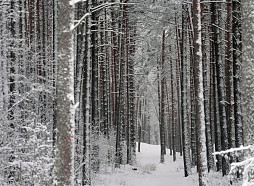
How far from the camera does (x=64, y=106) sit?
17.6 ft

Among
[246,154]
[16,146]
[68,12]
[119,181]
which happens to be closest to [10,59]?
[16,146]

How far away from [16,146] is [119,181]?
23.5ft

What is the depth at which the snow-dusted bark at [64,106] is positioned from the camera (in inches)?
208

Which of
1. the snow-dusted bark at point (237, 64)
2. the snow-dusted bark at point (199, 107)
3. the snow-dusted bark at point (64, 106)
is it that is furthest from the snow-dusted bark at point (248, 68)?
the snow-dusted bark at point (237, 64)

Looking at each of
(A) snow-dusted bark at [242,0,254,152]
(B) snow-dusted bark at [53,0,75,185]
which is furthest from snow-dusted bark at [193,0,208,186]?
(B) snow-dusted bark at [53,0,75,185]

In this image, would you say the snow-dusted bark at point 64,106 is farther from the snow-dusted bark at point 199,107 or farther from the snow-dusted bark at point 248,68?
the snow-dusted bark at point 199,107

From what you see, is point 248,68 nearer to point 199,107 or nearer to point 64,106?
point 64,106

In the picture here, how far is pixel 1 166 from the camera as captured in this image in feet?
25.0

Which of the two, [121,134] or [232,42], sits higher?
[232,42]

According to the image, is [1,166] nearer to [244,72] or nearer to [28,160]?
[28,160]

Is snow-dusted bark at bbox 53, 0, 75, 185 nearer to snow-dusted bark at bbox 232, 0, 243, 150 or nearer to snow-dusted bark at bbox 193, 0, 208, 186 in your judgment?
snow-dusted bark at bbox 193, 0, 208, 186

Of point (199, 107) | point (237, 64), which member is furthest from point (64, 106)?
point (237, 64)

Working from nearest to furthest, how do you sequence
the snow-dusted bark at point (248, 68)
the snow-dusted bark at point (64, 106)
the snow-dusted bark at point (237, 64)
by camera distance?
the snow-dusted bark at point (248, 68) < the snow-dusted bark at point (64, 106) < the snow-dusted bark at point (237, 64)

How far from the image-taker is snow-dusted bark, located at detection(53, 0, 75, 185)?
5.28 metres
